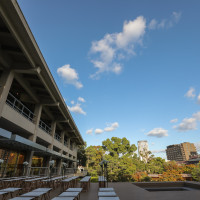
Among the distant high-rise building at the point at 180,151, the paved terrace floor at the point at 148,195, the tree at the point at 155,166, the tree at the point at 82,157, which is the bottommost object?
the paved terrace floor at the point at 148,195

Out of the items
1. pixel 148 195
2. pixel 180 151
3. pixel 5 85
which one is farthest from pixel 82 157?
pixel 180 151

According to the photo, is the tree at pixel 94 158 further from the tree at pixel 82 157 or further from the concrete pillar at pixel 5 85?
the concrete pillar at pixel 5 85

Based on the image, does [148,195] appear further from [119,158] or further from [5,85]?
[119,158]

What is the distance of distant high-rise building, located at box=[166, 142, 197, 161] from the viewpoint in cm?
17488

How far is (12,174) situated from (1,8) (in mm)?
13786

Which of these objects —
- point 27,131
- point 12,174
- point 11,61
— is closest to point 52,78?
point 11,61

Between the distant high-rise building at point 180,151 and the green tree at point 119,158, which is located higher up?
the distant high-rise building at point 180,151

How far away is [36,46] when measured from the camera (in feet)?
31.7

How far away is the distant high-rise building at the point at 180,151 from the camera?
175 meters

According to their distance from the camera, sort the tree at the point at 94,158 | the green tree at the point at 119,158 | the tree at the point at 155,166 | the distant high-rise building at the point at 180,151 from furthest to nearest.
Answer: the distant high-rise building at the point at 180,151
the tree at the point at 94,158
the tree at the point at 155,166
the green tree at the point at 119,158

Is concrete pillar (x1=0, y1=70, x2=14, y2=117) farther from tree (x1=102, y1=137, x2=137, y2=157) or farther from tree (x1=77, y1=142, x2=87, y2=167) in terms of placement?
tree (x1=77, y1=142, x2=87, y2=167)

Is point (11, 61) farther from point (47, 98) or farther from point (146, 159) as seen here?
point (146, 159)

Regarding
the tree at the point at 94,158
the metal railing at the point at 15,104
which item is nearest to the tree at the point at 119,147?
the tree at the point at 94,158

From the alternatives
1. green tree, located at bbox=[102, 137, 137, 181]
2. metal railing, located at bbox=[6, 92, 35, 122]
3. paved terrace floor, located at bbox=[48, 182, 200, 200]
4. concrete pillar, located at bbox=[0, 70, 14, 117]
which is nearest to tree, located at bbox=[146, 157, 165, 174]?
green tree, located at bbox=[102, 137, 137, 181]
